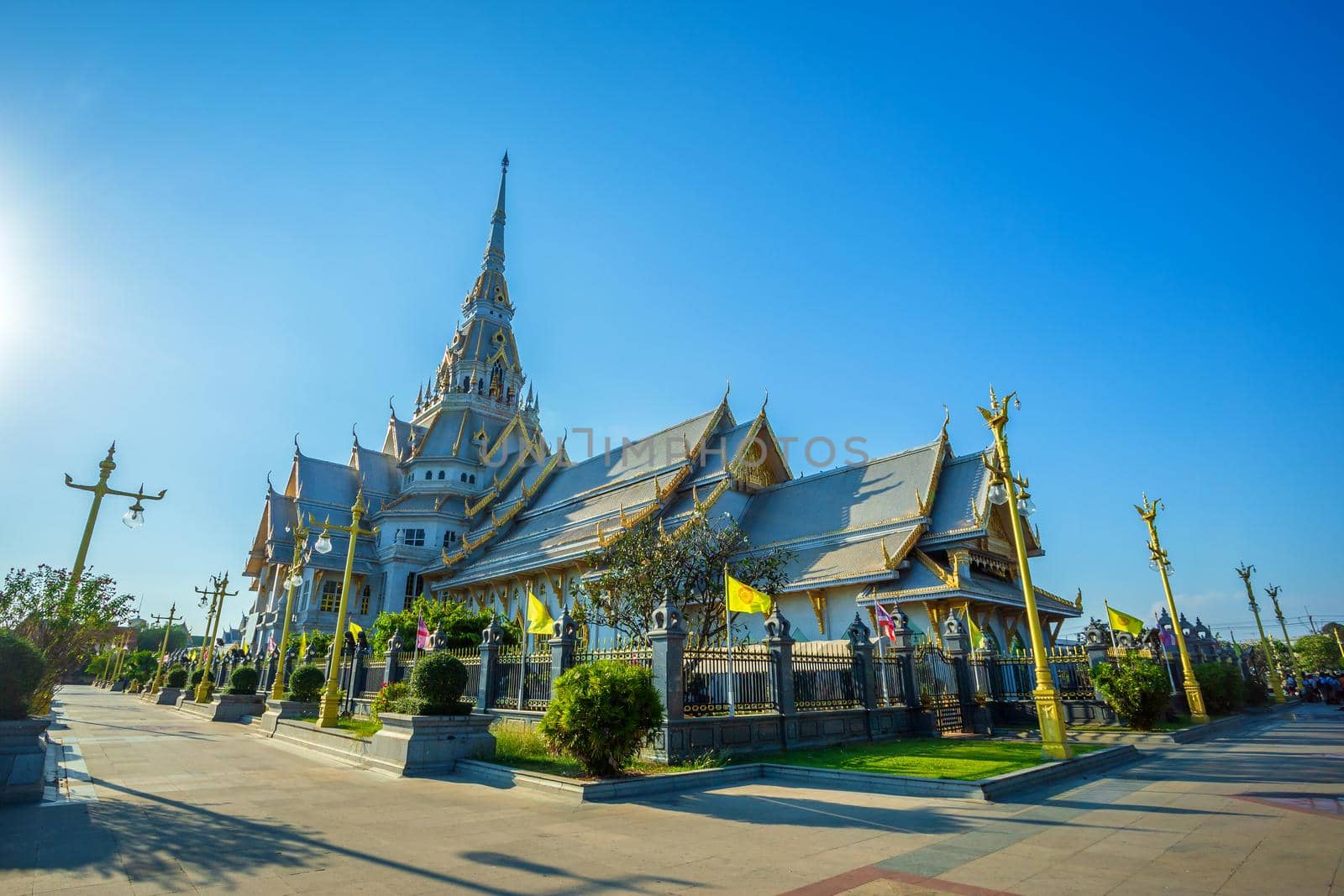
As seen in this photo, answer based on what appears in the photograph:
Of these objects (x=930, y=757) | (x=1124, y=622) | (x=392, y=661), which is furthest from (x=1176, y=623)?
(x=392, y=661)

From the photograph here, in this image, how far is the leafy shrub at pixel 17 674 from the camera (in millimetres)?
8625

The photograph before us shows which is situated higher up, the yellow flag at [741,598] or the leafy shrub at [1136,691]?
the yellow flag at [741,598]

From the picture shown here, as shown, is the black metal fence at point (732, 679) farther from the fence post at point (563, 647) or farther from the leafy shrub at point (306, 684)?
the leafy shrub at point (306, 684)

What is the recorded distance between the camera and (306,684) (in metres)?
21.2

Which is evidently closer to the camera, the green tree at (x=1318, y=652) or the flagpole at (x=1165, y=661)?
the flagpole at (x=1165, y=661)

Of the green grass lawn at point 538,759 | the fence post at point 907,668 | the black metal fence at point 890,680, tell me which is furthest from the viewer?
the fence post at point 907,668

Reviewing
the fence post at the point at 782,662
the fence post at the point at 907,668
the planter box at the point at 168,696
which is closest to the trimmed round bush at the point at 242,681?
the planter box at the point at 168,696

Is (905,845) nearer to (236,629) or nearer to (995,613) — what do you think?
(995,613)

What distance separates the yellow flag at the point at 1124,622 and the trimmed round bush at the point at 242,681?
93.3 feet

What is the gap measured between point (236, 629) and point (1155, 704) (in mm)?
103483

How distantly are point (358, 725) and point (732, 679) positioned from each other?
10566 mm

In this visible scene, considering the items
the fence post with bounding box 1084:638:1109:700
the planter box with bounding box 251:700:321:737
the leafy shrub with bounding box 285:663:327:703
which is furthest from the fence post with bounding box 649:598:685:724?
the leafy shrub with bounding box 285:663:327:703

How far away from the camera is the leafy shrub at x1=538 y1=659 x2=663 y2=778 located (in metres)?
9.78

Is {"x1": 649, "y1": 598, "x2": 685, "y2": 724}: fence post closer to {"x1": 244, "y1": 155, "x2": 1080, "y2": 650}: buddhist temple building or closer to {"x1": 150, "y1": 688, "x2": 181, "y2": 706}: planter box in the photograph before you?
{"x1": 244, "y1": 155, "x2": 1080, "y2": 650}: buddhist temple building
